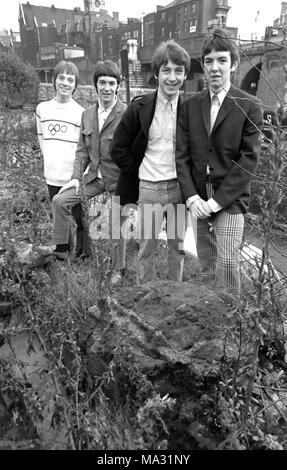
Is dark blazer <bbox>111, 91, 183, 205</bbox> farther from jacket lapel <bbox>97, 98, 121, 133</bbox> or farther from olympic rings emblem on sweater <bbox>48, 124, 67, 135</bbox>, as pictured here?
olympic rings emblem on sweater <bbox>48, 124, 67, 135</bbox>

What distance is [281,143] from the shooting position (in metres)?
1.37

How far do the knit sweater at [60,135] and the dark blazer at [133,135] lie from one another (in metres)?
0.85

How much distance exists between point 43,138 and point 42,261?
1.16 m

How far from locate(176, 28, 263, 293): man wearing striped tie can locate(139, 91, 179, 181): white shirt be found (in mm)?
140

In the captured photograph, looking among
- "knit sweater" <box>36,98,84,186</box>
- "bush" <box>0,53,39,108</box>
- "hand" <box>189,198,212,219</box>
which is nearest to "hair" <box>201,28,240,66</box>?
"hand" <box>189,198,212,219</box>

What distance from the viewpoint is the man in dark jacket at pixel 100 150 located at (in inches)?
132

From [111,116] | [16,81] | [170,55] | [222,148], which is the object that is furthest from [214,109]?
[16,81]

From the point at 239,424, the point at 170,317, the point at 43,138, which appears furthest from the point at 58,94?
the point at 239,424

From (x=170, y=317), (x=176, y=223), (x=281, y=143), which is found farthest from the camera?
(x=176, y=223)

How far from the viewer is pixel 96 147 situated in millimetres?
3402

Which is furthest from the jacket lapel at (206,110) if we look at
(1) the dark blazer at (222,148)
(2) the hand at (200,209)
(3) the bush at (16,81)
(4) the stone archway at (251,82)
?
(4) the stone archway at (251,82)

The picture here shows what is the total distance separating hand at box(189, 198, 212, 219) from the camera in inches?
104

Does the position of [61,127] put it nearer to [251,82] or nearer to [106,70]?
[106,70]

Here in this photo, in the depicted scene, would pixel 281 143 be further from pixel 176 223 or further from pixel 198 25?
pixel 198 25
